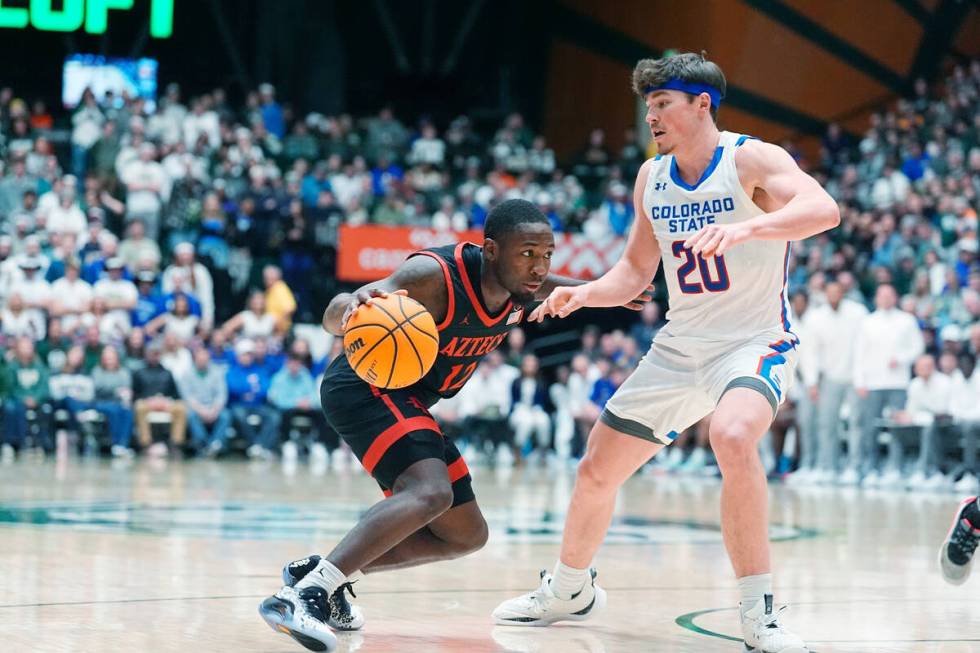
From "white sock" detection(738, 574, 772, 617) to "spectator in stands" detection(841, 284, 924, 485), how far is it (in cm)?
1027

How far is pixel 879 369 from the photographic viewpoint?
1439 centimetres

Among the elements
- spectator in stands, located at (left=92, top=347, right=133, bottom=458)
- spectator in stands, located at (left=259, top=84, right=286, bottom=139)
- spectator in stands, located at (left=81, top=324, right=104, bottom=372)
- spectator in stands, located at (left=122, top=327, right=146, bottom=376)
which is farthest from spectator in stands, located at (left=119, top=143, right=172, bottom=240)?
spectator in stands, located at (left=259, top=84, right=286, bottom=139)

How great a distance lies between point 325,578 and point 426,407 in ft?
2.85

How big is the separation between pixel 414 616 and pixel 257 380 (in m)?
12.0

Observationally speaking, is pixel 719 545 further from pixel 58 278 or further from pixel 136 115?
pixel 136 115

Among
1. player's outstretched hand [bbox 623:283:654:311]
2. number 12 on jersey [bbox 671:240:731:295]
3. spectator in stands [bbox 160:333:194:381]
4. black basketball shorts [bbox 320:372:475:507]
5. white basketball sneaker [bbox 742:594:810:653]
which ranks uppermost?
number 12 on jersey [bbox 671:240:731:295]

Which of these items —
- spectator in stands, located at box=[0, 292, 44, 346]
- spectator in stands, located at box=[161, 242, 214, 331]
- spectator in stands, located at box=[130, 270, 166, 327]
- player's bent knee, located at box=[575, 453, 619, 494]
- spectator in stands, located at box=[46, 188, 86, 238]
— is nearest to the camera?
player's bent knee, located at box=[575, 453, 619, 494]

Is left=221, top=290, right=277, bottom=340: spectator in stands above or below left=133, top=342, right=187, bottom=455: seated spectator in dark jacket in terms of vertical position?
above

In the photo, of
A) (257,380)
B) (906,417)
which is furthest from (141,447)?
(906,417)

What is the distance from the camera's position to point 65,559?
6.46 m

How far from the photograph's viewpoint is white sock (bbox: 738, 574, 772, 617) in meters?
4.54

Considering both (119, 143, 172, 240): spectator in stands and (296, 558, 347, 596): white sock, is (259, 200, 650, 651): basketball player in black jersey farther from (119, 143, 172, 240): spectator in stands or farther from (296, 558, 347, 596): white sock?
(119, 143, 172, 240): spectator in stands

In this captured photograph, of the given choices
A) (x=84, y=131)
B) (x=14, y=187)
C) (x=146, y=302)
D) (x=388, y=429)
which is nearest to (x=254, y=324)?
(x=146, y=302)

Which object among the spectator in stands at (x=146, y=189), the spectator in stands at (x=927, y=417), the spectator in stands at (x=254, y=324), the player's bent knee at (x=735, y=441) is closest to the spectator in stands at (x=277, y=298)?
the spectator in stands at (x=254, y=324)
